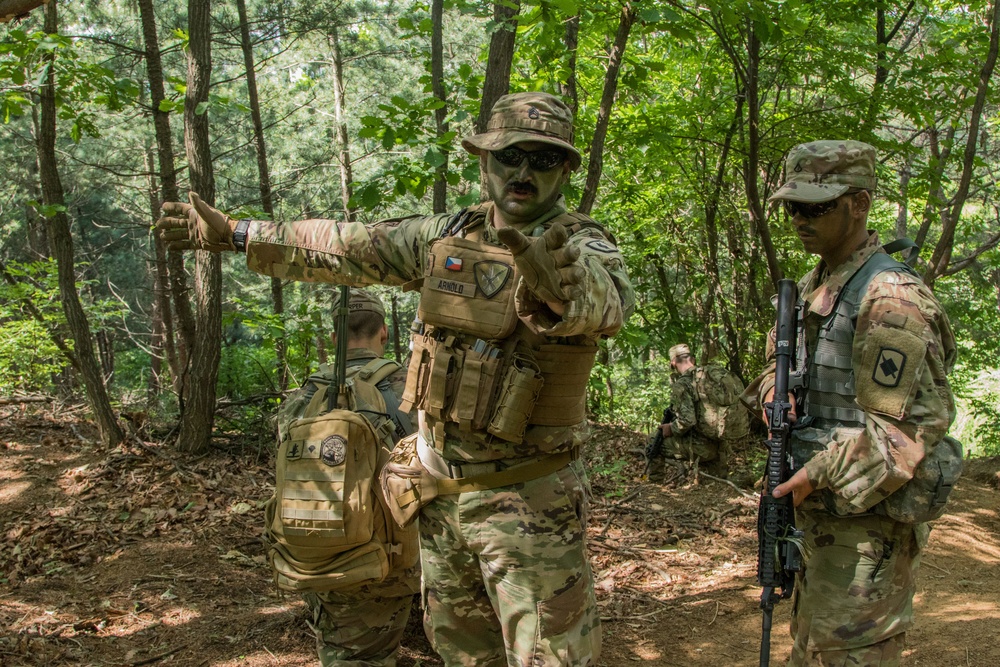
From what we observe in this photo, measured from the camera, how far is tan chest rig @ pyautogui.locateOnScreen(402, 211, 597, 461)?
8.40 ft

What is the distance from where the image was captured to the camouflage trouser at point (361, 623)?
11.9 feet

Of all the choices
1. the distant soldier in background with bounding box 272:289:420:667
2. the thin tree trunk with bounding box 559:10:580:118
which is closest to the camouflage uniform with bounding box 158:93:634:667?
the distant soldier in background with bounding box 272:289:420:667

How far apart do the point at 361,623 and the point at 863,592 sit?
2235 millimetres

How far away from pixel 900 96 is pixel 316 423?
599 centimetres

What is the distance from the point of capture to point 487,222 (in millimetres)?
2844

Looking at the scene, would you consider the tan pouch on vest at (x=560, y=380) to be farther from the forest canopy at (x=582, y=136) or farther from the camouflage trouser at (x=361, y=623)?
the forest canopy at (x=582, y=136)

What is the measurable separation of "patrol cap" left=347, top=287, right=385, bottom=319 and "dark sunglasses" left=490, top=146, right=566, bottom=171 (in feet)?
5.09

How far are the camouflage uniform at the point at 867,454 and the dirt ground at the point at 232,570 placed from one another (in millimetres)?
1851

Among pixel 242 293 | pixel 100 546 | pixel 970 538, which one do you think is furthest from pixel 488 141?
pixel 242 293

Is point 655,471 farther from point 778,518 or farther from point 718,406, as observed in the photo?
point 778,518

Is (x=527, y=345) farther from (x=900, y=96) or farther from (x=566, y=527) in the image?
(x=900, y=96)

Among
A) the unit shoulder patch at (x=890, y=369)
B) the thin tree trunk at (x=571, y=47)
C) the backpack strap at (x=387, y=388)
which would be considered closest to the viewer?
the unit shoulder patch at (x=890, y=369)

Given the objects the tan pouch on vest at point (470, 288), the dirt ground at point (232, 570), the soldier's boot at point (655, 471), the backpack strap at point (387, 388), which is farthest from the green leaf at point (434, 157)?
the soldier's boot at point (655, 471)

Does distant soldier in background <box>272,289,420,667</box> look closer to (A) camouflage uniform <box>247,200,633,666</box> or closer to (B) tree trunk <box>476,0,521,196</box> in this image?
(A) camouflage uniform <box>247,200,633,666</box>
